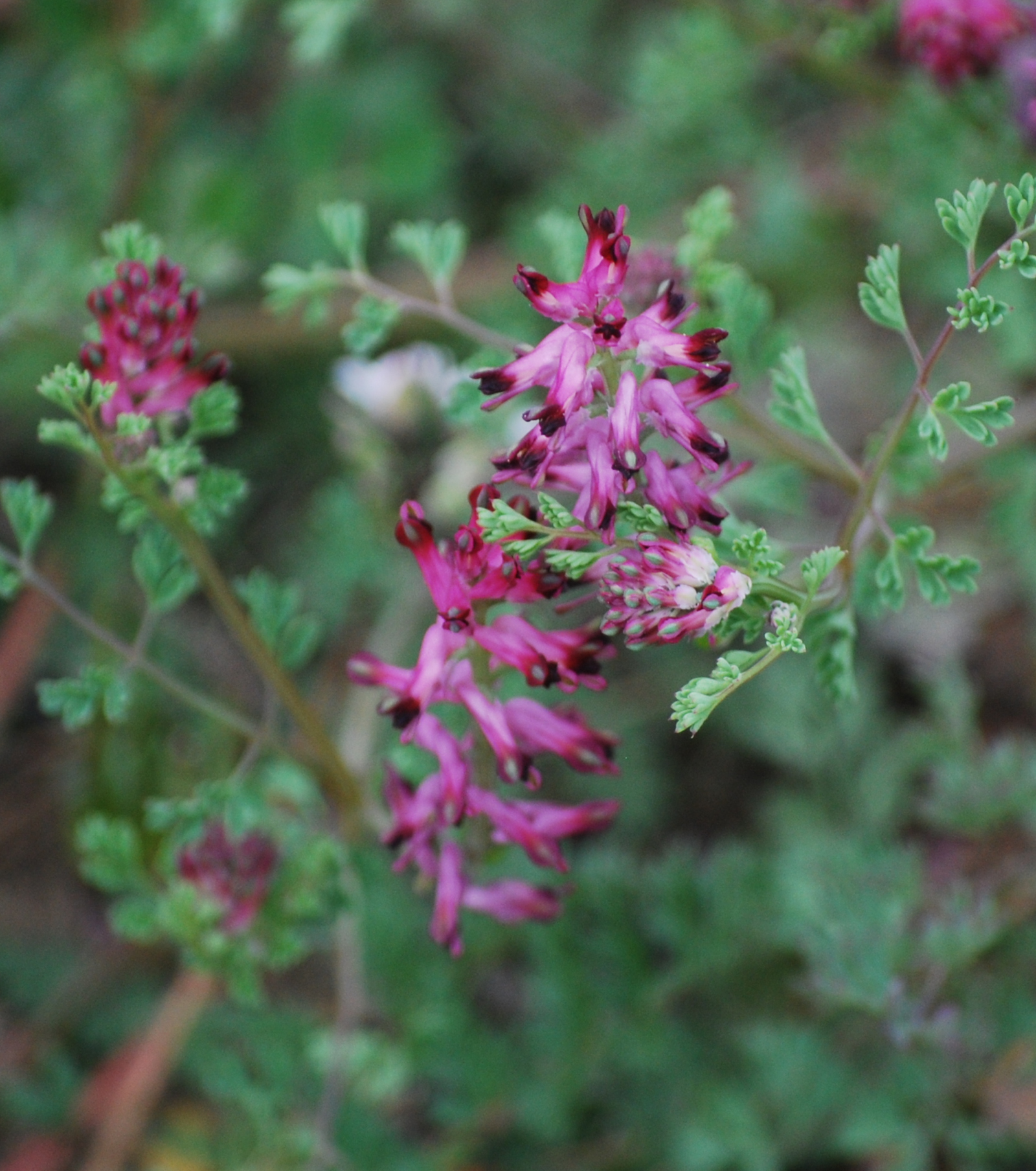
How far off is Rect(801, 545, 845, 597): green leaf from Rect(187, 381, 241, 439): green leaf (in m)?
0.96

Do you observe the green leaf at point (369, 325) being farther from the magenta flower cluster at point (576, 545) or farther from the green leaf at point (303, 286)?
the magenta flower cluster at point (576, 545)

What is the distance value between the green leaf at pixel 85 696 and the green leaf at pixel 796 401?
1.21 meters

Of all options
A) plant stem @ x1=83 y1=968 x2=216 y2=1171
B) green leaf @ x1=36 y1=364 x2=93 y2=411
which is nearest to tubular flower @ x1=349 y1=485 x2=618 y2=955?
green leaf @ x1=36 y1=364 x2=93 y2=411

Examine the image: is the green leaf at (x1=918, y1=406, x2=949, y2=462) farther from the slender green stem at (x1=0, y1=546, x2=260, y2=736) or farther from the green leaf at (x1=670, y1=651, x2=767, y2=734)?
the slender green stem at (x1=0, y1=546, x2=260, y2=736)

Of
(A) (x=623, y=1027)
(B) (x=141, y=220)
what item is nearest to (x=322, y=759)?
(A) (x=623, y=1027)

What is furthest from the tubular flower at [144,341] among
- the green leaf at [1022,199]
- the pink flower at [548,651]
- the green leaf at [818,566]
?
the green leaf at [1022,199]

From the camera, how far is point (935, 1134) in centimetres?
278

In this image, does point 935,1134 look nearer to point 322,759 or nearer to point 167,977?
point 322,759

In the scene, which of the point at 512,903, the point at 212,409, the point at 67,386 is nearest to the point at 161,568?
the point at 212,409

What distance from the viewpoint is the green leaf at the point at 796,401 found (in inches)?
78.6

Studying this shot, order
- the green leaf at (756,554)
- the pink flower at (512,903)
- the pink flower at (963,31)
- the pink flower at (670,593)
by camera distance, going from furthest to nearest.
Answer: the pink flower at (963,31)
the pink flower at (512,903)
the green leaf at (756,554)
the pink flower at (670,593)

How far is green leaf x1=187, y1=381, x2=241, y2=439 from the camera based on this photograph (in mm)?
1995

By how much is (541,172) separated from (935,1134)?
370 centimetres

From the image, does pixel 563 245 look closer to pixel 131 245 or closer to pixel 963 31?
pixel 131 245
